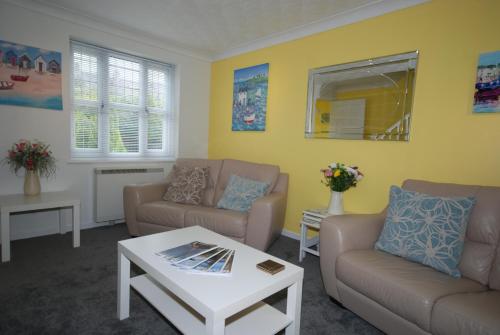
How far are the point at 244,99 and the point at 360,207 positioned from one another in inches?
80.8

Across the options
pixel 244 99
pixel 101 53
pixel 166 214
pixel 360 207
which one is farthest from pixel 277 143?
pixel 101 53

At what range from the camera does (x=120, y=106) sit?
11.8 ft

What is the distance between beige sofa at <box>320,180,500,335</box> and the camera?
1.29 meters

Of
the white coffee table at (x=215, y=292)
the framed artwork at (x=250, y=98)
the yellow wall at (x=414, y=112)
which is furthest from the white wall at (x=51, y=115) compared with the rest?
the white coffee table at (x=215, y=292)

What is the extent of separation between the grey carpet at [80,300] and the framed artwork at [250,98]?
1910 millimetres

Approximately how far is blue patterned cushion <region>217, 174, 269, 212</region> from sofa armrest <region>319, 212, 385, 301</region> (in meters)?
1.03

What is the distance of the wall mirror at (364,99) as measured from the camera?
246 cm

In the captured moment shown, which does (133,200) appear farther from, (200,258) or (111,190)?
(200,258)

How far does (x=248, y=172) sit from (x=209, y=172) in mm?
505

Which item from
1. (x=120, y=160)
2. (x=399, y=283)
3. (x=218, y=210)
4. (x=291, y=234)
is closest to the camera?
(x=399, y=283)

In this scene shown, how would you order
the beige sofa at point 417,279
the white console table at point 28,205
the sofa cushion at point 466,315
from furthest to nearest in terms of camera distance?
the white console table at point 28,205 → the beige sofa at point 417,279 → the sofa cushion at point 466,315

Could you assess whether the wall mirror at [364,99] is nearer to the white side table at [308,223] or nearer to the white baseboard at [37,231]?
the white side table at [308,223]

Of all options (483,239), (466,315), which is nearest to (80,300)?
(466,315)

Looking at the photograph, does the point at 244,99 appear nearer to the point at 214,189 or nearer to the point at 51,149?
the point at 214,189
